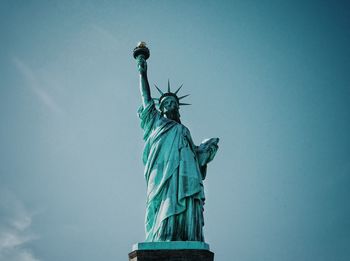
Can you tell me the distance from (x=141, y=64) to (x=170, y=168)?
3.42 meters

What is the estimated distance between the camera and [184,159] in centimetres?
919

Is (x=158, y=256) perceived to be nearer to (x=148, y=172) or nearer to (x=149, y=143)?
(x=148, y=172)

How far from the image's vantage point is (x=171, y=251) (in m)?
7.58

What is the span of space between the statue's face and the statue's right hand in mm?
1024

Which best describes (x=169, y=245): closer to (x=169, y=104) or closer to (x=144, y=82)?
→ (x=169, y=104)

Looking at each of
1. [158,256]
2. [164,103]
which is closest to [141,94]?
[164,103]

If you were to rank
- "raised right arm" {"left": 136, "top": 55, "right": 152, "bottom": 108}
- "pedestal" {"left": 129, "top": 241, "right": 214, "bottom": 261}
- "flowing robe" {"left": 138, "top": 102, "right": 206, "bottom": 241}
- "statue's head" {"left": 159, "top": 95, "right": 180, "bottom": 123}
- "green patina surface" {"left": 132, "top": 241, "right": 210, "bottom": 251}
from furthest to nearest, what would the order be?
"statue's head" {"left": 159, "top": 95, "right": 180, "bottom": 123}
"raised right arm" {"left": 136, "top": 55, "right": 152, "bottom": 108}
"flowing robe" {"left": 138, "top": 102, "right": 206, "bottom": 241}
"green patina surface" {"left": 132, "top": 241, "right": 210, "bottom": 251}
"pedestal" {"left": 129, "top": 241, "right": 214, "bottom": 261}

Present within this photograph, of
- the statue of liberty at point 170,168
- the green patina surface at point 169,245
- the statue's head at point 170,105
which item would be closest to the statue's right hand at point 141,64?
the statue of liberty at point 170,168

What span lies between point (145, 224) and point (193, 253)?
1653 mm

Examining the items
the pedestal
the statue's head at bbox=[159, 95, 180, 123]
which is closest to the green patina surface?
the pedestal

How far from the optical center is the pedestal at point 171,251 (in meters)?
7.49

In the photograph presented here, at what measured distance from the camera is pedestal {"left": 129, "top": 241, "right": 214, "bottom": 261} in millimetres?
7486

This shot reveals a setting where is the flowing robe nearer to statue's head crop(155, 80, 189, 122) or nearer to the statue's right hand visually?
statue's head crop(155, 80, 189, 122)

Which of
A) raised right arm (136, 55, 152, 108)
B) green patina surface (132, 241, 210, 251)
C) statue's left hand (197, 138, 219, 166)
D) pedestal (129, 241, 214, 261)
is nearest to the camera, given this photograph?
pedestal (129, 241, 214, 261)
